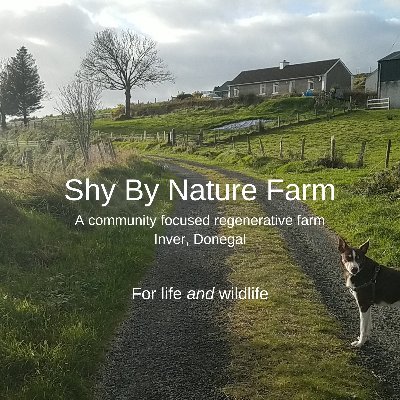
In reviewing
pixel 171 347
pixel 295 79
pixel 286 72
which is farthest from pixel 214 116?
pixel 171 347

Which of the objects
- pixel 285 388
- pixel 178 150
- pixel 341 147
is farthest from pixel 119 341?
pixel 178 150

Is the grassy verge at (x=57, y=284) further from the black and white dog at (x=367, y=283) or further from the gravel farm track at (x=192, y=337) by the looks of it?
the black and white dog at (x=367, y=283)

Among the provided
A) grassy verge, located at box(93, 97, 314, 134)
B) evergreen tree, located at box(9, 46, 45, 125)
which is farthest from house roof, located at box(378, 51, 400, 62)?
evergreen tree, located at box(9, 46, 45, 125)

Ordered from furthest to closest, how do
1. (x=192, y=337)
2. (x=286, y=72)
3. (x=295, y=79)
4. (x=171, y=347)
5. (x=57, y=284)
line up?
(x=286, y=72)
(x=295, y=79)
(x=57, y=284)
(x=192, y=337)
(x=171, y=347)

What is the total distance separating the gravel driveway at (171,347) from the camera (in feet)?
16.9

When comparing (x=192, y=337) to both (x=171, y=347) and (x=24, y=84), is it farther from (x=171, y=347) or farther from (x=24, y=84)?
(x=24, y=84)

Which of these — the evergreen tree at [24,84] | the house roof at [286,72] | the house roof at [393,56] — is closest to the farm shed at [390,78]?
the house roof at [393,56]

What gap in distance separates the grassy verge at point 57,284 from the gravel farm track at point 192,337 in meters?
0.31

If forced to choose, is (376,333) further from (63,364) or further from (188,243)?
(188,243)

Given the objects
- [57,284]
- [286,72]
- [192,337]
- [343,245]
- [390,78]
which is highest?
[286,72]

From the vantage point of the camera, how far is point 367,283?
19.5ft

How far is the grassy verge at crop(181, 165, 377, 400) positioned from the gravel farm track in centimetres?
18

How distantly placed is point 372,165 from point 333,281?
47.1ft

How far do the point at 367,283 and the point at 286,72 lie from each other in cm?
6664
